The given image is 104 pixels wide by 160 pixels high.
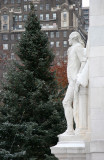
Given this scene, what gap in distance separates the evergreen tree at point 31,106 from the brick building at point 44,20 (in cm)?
8941

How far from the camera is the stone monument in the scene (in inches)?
585

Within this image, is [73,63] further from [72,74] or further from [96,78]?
[96,78]

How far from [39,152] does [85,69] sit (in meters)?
11.5

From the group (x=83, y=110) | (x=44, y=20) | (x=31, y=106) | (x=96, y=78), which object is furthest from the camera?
(x=44, y=20)

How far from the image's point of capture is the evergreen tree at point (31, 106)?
25547mm

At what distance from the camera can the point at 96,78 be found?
49.5 feet

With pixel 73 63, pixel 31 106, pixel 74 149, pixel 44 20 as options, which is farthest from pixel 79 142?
pixel 44 20

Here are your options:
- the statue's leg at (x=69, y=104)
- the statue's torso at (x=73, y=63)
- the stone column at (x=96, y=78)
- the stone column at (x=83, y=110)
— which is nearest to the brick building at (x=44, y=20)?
the statue's torso at (x=73, y=63)

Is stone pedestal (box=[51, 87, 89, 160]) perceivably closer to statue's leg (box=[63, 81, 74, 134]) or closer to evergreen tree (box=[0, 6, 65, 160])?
statue's leg (box=[63, 81, 74, 134])

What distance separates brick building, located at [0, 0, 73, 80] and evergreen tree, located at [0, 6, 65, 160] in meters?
89.4

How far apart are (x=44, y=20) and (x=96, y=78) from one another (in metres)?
114

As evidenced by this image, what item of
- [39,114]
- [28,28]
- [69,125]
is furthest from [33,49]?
[69,125]

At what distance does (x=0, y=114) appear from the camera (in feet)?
88.5

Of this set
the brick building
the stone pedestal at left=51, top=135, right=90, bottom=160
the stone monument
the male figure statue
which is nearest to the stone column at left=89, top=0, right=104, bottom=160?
the stone monument
